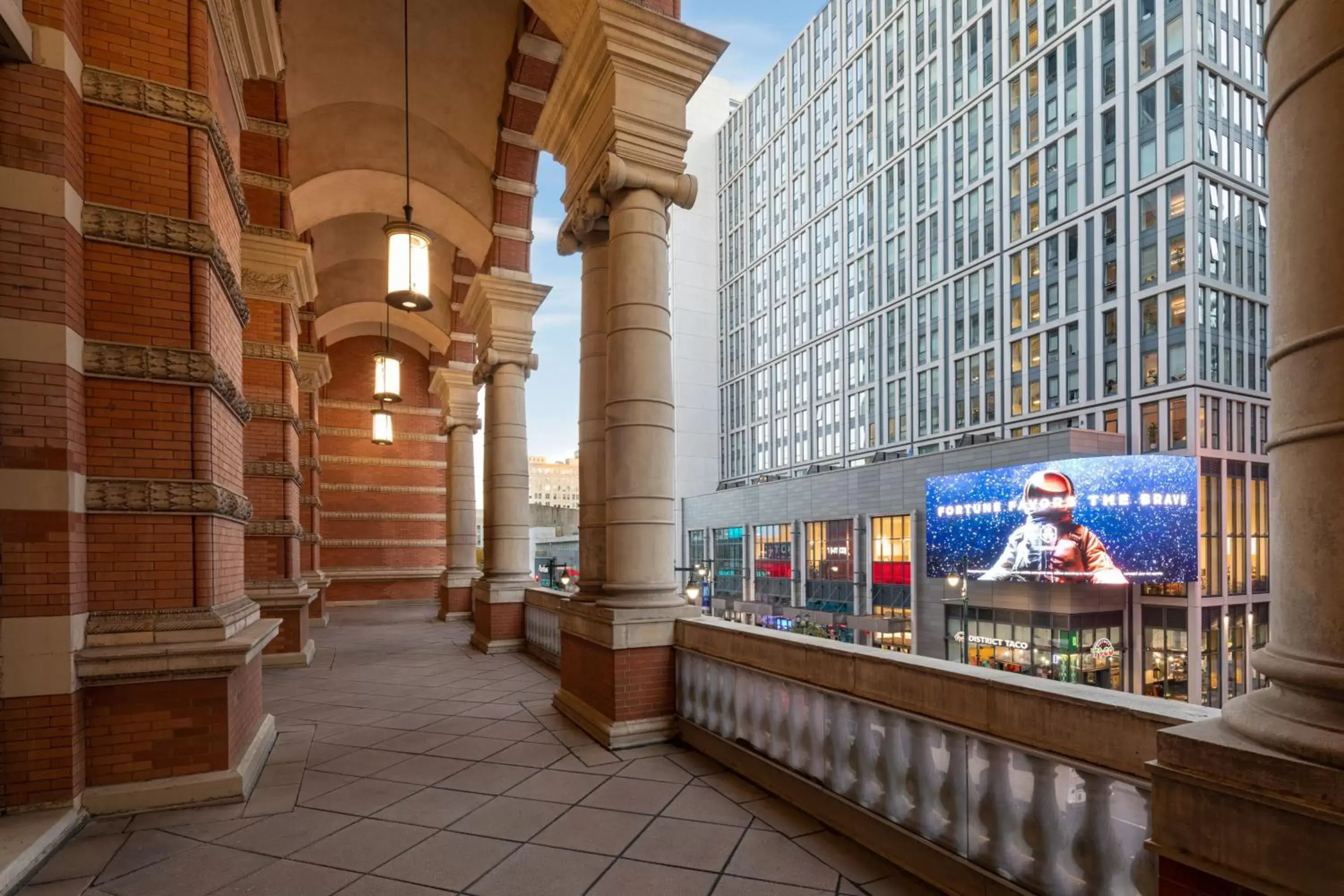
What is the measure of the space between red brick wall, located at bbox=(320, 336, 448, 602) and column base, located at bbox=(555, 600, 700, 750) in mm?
16451

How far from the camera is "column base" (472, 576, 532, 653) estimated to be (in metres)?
11.3

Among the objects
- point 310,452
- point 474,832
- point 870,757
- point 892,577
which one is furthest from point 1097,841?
point 892,577

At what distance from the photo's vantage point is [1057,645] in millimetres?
32281

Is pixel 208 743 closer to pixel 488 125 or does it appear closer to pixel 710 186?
pixel 488 125

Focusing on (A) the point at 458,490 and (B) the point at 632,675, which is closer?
(B) the point at 632,675

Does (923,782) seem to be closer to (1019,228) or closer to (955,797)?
(955,797)

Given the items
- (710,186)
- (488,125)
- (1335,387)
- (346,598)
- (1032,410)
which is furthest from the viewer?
(710,186)

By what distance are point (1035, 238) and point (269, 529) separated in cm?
4237

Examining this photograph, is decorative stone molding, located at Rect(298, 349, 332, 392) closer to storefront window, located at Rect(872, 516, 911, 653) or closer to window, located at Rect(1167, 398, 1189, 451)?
storefront window, located at Rect(872, 516, 911, 653)

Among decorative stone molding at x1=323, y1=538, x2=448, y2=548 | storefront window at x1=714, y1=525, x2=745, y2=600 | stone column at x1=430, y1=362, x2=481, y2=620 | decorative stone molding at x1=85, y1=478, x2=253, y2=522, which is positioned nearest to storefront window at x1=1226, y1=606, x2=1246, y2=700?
storefront window at x1=714, y1=525, x2=745, y2=600

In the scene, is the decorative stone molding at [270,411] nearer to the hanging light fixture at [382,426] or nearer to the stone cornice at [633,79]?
the hanging light fixture at [382,426]

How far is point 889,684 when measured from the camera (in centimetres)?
389

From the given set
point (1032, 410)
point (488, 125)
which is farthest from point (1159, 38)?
point (488, 125)

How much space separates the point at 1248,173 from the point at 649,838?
46.1 m
